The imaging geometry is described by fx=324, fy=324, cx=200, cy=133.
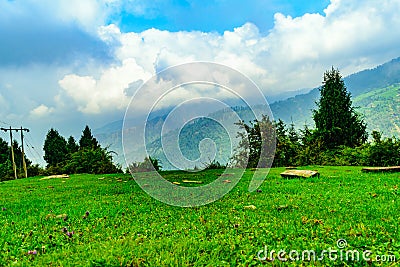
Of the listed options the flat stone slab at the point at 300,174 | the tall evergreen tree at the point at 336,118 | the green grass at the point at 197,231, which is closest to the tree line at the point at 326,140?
the tall evergreen tree at the point at 336,118

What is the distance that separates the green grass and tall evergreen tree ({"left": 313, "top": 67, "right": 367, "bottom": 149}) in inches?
1006

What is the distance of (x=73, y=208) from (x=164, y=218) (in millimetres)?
2694

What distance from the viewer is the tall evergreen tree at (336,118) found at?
3253 centimetres

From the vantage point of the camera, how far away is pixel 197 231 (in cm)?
530

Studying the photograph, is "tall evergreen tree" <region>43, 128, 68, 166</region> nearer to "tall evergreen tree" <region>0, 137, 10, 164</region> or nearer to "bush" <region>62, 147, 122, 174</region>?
"tall evergreen tree" <region>0, 137, 10, 164</region>

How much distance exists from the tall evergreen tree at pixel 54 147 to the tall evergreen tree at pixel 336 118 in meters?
40.5

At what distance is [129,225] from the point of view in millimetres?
5863

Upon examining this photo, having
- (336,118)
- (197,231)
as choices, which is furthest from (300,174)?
(336,118)

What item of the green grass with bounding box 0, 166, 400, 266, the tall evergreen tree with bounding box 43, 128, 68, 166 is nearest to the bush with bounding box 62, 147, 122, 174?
the green grass with bounding box 0, 166, 400, 266

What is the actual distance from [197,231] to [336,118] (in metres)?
31.3

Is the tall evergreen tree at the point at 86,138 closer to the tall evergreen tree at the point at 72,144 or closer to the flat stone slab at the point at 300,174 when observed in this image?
the tall evergreen tree at the point at 72,144

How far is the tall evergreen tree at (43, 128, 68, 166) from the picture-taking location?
5403 cm

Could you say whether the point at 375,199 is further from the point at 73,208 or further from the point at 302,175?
the point at 73,208

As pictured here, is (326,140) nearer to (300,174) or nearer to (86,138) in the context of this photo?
(300,174)
